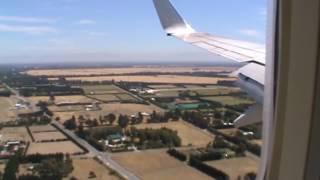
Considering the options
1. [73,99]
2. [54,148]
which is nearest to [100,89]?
[73,99]

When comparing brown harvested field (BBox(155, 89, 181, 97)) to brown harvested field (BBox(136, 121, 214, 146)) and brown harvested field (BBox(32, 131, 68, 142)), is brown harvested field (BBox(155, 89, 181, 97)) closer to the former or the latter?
brown harvested field (BBox(136, 121, 214, 146))

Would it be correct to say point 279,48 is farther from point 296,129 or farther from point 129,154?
point 129,154

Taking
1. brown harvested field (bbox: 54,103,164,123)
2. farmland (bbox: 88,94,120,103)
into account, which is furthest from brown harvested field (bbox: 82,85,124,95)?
brown harvested field (bbox: 54,103,164,123)

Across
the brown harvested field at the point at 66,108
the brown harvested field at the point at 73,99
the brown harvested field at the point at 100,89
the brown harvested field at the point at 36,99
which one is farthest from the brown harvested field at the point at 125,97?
the brown harvested field at the point at 36,99

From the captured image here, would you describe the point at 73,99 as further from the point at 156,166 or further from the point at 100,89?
the point at 156,166

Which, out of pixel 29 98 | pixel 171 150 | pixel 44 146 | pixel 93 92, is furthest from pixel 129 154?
pixel 93 92
